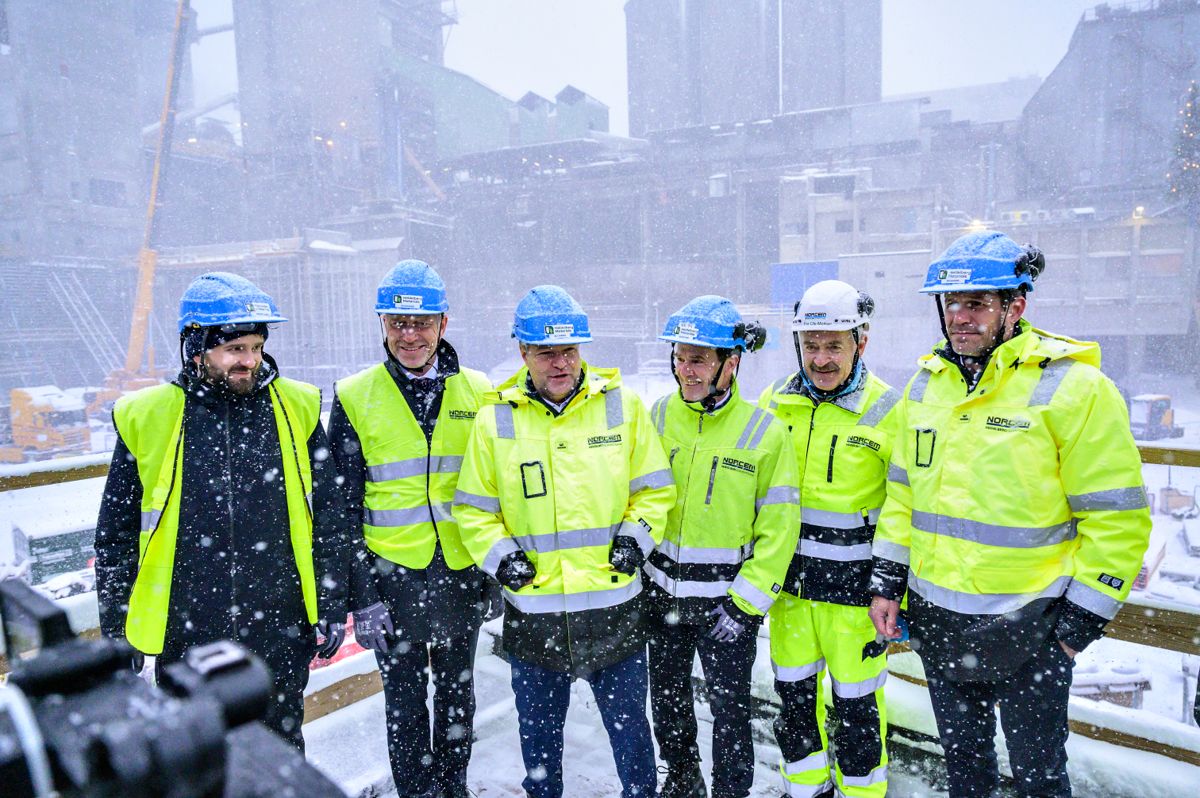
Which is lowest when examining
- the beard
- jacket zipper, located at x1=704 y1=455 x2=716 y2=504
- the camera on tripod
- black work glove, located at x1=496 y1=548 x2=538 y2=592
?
black work glove, located at x1=496 y1=548 x2=538 y2=592

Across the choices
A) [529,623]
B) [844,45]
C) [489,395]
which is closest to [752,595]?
[529,623]

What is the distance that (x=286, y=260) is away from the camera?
3909cm

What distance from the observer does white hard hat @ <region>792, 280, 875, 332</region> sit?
2.78 metres

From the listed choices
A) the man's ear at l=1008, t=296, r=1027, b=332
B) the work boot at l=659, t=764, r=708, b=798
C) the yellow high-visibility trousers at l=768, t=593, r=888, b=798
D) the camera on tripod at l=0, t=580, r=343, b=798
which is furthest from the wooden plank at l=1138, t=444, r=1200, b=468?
the camera on tripod at l=0, t=580, r=343, b=798

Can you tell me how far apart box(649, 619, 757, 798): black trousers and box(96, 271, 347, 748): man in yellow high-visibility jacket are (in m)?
1.37

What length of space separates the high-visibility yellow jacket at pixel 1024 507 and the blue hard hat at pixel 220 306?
2.29 meters

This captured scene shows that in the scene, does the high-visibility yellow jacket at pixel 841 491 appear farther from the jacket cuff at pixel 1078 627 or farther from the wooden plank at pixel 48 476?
the wooden plank at pixel 48 476

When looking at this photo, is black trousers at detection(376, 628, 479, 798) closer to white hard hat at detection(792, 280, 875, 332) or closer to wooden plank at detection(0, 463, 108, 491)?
wooden plank at detection(0, 463, 108, 491)

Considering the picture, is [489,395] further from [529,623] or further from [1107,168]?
[1107,168]

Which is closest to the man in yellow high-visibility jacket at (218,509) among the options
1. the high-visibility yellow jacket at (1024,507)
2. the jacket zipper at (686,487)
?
the jacket zipper at (686,487)

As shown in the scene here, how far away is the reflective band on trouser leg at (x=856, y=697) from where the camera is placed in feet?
8.80

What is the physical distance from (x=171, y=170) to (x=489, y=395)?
52237 mm

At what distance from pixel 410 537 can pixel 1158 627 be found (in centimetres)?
296

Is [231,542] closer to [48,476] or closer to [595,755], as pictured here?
[48,476]
